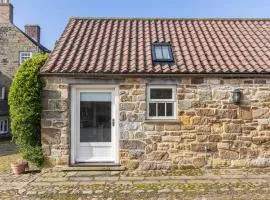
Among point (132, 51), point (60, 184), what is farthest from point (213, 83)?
point (60, 184)

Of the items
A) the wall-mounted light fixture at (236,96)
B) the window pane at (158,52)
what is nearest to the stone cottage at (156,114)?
the wall-mounted light fixture at (236,96)

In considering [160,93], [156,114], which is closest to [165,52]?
[160,93]

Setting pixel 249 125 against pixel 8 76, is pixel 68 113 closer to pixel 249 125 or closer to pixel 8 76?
pixel 249 125

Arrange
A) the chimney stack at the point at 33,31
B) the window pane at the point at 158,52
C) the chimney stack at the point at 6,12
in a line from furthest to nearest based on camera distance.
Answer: the chimney stack at the point at 33,31
the chimney stack at the point at 6,12
the window pane at the point at 158,52

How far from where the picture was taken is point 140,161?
443 inches

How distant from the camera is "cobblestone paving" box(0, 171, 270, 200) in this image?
8.35 metres

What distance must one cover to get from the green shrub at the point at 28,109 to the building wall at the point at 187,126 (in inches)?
10.4

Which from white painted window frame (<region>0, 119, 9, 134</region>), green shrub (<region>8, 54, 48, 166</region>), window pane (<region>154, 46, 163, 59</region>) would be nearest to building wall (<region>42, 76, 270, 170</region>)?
green shrub (<region>8, 54, 48, 166</region>)

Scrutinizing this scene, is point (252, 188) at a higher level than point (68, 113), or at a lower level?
lower

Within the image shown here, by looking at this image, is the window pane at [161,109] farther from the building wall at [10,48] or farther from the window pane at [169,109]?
the building wall at [10,48]

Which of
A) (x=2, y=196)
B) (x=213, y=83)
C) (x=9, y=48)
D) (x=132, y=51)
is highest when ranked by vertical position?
(x=9, y=48)

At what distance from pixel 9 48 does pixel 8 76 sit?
200 centimetres

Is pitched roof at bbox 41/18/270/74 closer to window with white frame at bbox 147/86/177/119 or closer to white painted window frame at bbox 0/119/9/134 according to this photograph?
window with white frame at bbox 147/86/177/119

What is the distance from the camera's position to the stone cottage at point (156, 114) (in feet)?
36.8
